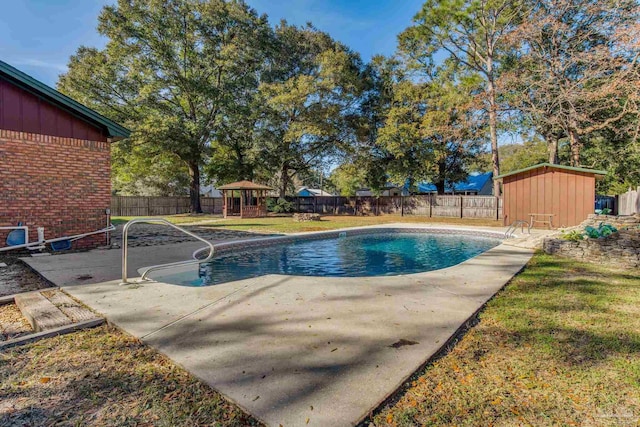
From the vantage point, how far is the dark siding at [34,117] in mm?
6770

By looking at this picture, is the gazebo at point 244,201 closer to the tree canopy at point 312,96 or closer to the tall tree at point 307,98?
the tree canopy at point 312,96

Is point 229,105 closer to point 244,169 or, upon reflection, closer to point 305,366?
point 244,169

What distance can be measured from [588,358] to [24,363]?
160 inches

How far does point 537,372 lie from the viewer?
7.52ft

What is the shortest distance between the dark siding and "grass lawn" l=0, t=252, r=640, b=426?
6.33 metres

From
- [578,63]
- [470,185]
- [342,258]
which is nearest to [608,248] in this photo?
[342,258]

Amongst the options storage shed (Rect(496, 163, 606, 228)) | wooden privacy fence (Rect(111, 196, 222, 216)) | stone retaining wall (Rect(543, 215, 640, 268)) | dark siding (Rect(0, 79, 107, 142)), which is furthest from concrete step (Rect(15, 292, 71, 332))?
wooden privacy fence (Rect(111, 196, 222, 216))

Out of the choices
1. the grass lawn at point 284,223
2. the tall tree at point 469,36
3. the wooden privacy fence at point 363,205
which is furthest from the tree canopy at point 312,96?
the grass lawn at point 284,223

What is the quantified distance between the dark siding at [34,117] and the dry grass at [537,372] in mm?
8606

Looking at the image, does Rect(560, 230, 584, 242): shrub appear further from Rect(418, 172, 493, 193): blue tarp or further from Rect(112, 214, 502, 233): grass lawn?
Rect(418, 172, 493, 193): blue tarp

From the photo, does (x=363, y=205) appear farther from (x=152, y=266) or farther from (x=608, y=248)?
(x=152, y=266)

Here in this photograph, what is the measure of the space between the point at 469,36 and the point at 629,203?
40.8ft

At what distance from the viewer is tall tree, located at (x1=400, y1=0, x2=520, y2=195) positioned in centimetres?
1842

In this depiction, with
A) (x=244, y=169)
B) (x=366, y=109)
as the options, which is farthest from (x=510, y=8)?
(x=244, y=169)
